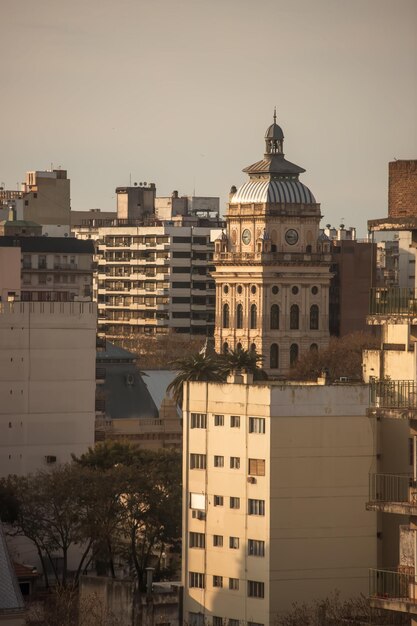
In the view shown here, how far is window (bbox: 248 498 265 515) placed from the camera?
97.1 meters

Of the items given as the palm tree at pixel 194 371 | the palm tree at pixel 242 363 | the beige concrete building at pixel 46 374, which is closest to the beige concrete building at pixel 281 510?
the beige concrete building at pixel 46 374

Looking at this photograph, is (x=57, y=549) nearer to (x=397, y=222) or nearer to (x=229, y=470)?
(x=229, y=470)

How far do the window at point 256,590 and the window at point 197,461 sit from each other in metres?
5.52

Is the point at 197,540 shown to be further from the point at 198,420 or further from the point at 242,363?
the point at 242,363

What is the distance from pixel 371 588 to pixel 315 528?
6357 mm

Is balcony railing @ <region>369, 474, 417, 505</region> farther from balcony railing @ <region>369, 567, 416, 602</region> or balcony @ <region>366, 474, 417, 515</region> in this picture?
balcony railing @ <region>369, 567, 416, 602</region>

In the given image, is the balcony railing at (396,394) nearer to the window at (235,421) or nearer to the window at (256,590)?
the window at (256,590)

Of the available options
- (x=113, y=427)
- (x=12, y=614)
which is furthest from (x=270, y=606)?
(x=113, y=427)

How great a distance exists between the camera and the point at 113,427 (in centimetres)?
16362

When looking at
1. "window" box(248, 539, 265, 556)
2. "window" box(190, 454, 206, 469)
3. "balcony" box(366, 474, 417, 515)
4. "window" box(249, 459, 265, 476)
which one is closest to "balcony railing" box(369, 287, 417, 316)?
"balcony" box(366, 474, 417, 515)

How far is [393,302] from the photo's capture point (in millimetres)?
81250

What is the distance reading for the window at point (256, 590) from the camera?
95562mm

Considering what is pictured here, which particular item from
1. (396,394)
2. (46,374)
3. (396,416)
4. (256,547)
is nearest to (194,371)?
(46,374)

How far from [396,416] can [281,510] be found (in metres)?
19.0
